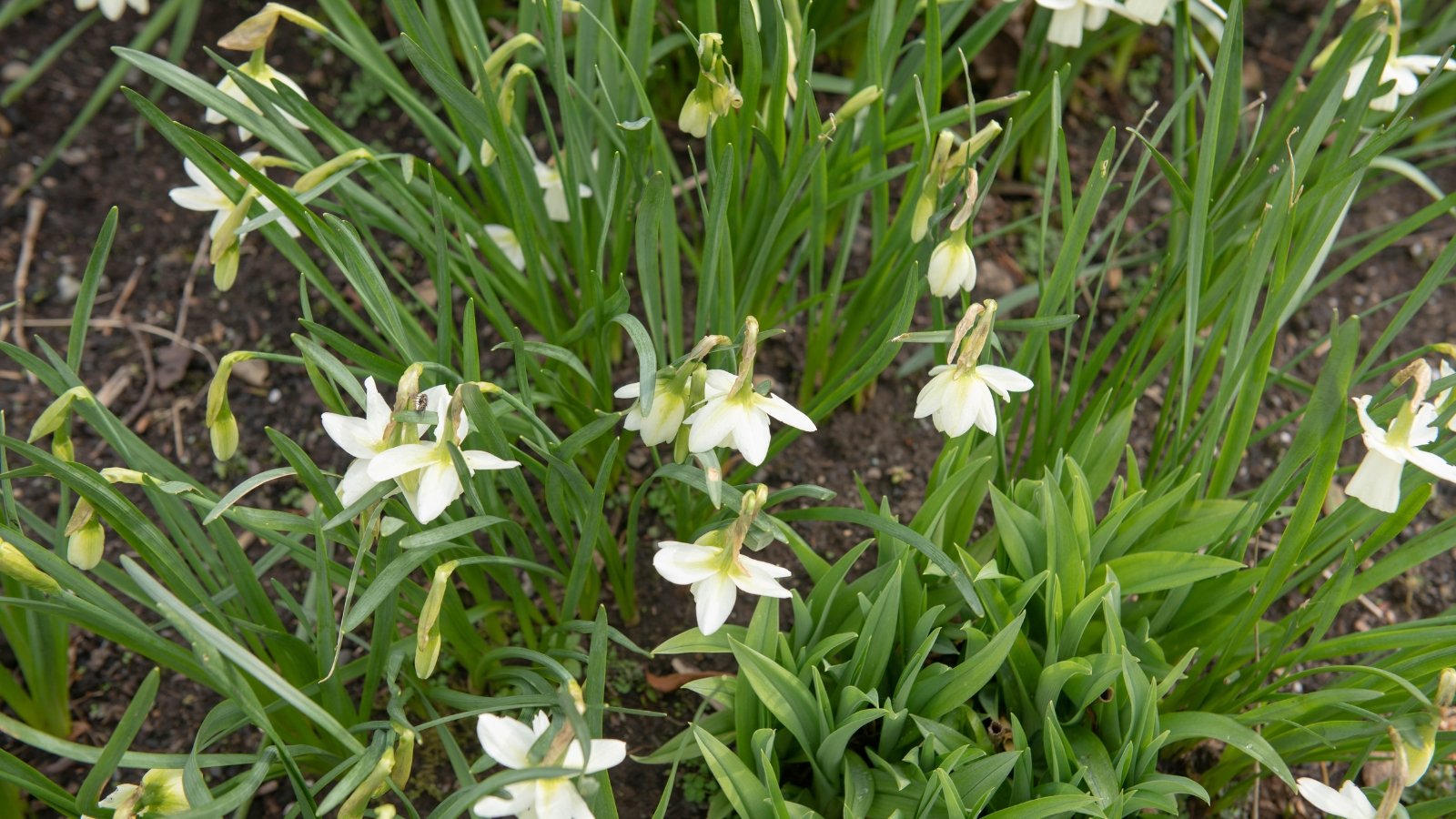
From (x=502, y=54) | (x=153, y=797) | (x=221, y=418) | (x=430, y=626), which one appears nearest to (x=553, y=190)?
(x=502, y=54)

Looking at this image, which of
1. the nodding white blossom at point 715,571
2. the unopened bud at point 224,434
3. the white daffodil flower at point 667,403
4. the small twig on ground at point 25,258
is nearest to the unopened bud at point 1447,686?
the nodding white blossom at point 715,571

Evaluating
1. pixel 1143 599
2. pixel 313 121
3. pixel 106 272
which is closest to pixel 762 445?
pixel 1143 599

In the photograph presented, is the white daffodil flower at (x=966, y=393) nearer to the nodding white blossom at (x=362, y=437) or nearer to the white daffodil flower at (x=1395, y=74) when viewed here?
the nodding white blossom at (x=362, y=437)

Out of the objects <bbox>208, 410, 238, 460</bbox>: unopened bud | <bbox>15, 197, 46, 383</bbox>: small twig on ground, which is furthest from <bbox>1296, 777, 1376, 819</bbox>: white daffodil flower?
<bbox>15, 197, 46, 383</bbox>: small twig on ground

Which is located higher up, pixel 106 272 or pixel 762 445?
pixel 762 445

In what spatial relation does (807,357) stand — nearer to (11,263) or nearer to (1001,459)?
(1001,459)

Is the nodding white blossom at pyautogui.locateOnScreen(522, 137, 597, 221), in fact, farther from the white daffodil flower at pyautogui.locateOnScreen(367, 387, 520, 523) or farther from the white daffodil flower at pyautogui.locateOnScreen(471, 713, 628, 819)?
the white daffodil flower at pyautogui.locateOnScreen(471, 713, 628, 819)

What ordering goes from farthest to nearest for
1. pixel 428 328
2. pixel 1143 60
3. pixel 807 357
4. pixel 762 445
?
pixel 1143 60
pixel 428 328
pixel 807 357
pixel 762 445
